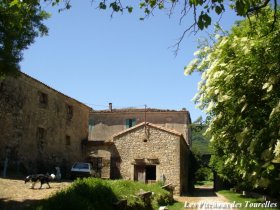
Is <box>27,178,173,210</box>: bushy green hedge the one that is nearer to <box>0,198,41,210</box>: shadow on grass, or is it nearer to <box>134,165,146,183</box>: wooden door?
<box>0,198,41,210</box>: shadow on grass

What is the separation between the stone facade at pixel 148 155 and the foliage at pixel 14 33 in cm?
1707

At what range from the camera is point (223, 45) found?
234 inches

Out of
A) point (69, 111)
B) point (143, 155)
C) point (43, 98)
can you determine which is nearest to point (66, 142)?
point (69, 111)

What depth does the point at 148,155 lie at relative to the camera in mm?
27562

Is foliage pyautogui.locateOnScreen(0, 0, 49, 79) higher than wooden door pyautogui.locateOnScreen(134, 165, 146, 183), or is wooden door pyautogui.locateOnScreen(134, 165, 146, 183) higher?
foliage pyautogui.locateOnScreen(0, 0, 49, 79)

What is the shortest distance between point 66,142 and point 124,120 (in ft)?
42.0

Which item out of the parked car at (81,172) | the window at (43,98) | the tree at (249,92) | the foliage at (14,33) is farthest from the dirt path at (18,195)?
the window at (43,98)

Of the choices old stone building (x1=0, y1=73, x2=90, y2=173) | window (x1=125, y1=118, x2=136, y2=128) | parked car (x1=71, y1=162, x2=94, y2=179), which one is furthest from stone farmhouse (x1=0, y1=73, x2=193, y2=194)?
window (x1=125, y1=118, x2=136, y2=128)

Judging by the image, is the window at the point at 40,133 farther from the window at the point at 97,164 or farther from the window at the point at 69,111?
the window at the point at 97,164

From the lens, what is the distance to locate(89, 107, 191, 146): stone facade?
4103 centimetres

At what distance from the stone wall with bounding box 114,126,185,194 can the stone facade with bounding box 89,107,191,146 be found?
42.7 feet

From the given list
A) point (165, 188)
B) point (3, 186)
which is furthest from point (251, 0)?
point (165, 188)

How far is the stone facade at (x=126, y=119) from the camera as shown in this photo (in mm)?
41031

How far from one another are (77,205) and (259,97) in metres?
6.14
